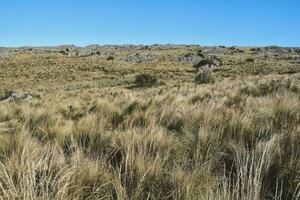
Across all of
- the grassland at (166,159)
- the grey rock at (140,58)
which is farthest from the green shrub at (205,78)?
the grey rock at (140,58)

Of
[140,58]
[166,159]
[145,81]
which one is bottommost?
[145,81]

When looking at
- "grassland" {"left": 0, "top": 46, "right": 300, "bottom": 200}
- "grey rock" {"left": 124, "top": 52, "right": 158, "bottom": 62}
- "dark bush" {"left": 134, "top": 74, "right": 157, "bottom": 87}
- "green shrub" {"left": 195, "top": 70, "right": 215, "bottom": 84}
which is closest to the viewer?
"grassland" {"left": 0, "top": 46, "right": 300, "bottom": 200}

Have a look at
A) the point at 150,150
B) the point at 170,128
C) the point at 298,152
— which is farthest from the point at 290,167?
the point at 170,128

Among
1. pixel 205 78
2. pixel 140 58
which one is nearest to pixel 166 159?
pixel 205 78

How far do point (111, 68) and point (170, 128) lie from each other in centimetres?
5160

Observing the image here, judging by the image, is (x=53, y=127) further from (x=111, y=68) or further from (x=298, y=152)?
(x=111, y=68)

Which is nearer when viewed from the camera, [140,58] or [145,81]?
[145,81]

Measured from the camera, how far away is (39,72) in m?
Answer: 55.1

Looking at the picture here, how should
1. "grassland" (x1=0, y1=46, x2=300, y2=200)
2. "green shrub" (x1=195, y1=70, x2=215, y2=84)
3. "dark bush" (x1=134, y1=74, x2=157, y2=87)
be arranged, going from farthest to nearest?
"dark bush" (x1=134, y1=74, x2=157, y2=87), "green shrub" (x1=195, y1=70, x2=215, y2=84), "grassland" (x1=0, y1=46, x2=300, y2=200)

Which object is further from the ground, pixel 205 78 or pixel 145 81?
pixel 205 78

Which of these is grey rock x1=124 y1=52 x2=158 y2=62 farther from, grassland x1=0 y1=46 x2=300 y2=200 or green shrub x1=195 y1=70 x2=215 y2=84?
grassland x1=0 y1=46 x2=300 y2=200

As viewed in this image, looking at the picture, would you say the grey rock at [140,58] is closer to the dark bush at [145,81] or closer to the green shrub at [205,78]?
the dark bush at [145,81]

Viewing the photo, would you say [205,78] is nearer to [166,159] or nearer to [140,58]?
[166,159]

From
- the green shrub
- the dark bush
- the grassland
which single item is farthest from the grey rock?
the grassland
